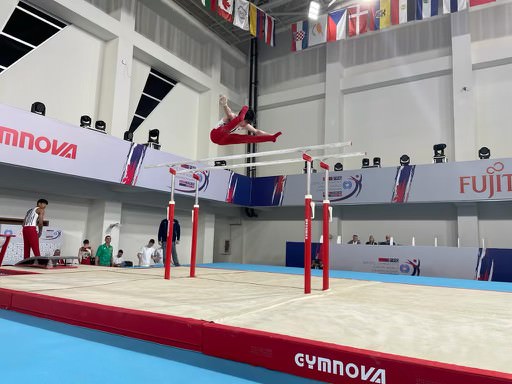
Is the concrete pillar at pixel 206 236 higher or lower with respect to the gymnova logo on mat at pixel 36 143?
lower

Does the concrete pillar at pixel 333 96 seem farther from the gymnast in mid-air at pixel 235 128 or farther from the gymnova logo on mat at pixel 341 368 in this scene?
the gymnova logo on mat at pixel 341 368

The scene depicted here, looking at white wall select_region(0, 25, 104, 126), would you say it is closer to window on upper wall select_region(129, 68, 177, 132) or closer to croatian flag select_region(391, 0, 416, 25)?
window on upper wall select_region(129, 68, 177, 132)

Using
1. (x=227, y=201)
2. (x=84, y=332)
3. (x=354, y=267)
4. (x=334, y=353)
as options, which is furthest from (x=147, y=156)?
(x=334, y=353)

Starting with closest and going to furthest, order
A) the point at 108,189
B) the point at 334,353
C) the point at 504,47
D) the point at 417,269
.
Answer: the point at 334,353 < the point at 417,269 < the point at 108,189 < the point at 504,47

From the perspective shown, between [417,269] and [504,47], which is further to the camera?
[504,47]

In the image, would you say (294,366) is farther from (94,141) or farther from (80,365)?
(94,141)

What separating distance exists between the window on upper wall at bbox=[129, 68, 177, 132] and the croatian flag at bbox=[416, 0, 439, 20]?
842 cm

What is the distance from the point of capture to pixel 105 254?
997 cm

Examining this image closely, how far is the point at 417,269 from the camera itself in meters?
10.1

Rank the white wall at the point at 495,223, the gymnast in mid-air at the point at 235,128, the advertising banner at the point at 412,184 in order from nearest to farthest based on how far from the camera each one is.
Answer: the gymnast in mid-air at the point at 235,128, the advertising banner at the point at 412,184, the white wall at the point at 495,223

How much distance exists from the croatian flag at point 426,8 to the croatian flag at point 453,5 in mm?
228

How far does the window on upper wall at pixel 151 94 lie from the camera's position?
12.7 metres

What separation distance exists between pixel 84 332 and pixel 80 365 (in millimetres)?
A: 941

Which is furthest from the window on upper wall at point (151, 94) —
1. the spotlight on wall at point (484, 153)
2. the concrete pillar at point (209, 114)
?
the spotlight on wall at point (484, 153)
